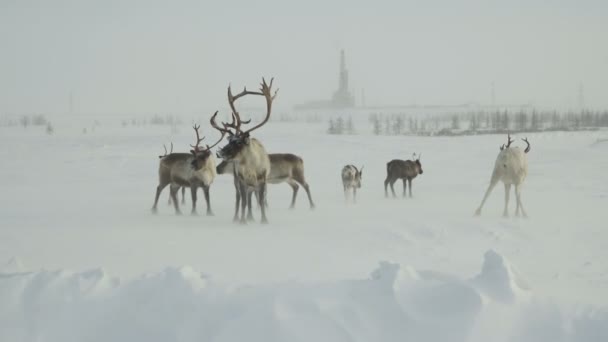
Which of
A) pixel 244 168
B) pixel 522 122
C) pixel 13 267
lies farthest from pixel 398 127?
pixel 13 267

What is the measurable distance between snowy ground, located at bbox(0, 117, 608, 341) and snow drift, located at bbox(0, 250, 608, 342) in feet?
0.04

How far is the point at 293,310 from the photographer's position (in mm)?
4836

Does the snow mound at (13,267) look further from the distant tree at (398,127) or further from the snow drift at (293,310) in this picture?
the distant tree at (398,127)

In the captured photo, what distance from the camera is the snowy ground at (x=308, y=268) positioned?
468 centimetres

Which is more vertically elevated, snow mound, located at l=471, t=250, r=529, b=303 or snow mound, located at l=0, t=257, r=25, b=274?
snow mound, located at l=471, t=250, r=529, b=303

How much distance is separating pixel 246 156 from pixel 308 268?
13.3ft

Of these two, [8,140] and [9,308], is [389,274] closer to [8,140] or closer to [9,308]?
[9,308]

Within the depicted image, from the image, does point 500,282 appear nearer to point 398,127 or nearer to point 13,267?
point 13,267

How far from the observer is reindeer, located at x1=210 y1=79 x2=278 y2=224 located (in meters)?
10.5

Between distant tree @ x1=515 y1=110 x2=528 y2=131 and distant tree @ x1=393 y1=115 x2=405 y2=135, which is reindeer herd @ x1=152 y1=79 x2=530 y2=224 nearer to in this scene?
distant tree @ x1=393 y1=115 x2=405 y2=135

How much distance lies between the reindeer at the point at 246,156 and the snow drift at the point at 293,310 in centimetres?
514

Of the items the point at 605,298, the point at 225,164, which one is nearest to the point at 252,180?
the point at 225,164

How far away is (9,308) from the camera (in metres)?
5.25

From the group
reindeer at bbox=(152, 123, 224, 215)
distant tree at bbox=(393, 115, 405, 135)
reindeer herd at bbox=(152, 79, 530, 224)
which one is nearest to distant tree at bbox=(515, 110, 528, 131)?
distant tree at bbox=(393, 115, 405, 135)
